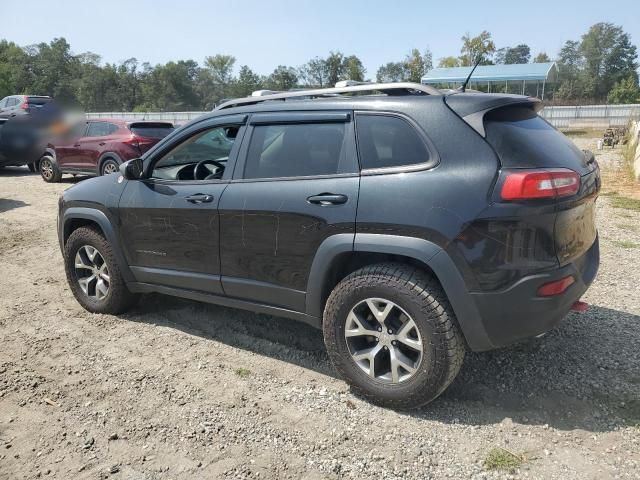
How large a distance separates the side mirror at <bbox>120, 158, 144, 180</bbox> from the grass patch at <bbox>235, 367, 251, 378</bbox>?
1713 millimetres

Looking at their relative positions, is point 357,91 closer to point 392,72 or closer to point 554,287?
point 554,287

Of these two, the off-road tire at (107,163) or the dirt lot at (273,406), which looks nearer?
the dirt lot at (273,406)

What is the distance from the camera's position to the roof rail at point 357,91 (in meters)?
3.17

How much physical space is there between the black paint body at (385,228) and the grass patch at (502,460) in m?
0.55

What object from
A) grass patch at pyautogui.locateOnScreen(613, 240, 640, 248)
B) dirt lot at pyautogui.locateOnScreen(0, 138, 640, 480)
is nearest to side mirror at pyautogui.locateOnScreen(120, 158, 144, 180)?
dirt lot at pyautogui.locateOnScreen(0, 138, 640, 480)

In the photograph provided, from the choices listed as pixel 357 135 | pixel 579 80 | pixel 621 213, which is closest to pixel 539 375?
pixel 357 135

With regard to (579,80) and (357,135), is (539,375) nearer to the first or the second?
(357,135)

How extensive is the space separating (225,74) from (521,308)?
8737 centimetres

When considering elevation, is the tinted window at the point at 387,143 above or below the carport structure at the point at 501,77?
below

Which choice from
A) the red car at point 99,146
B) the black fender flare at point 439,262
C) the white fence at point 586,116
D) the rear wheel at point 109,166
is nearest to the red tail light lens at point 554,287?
the black fender flare at point 439,262

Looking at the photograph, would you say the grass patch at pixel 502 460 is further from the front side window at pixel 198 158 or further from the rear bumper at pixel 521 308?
the front side window at pixel 198 158

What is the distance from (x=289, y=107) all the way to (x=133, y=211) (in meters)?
1.58

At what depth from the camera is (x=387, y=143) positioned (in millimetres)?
3062

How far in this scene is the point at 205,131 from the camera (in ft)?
12.9
